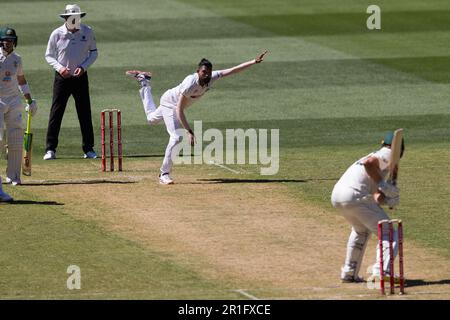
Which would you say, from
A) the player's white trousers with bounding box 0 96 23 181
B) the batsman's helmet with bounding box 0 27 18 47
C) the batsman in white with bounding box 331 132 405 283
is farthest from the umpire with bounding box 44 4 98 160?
the batsman in white with bounding box 331 132 405 283

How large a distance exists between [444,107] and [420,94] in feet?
4.19

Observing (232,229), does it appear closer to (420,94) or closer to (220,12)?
Result: (420,94)

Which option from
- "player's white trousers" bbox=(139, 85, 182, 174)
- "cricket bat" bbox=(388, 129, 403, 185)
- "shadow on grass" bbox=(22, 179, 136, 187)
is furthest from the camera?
"shadow on grass" bbox=(22, 179, 136, 187)

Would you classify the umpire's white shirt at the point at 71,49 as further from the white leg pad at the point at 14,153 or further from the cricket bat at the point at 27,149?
the white leg pad at the point at 14,153

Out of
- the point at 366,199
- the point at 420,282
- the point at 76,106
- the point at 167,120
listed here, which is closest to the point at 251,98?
the point at 76,106

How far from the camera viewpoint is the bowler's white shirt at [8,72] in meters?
18.7

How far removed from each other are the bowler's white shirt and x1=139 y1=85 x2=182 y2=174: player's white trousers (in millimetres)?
2420

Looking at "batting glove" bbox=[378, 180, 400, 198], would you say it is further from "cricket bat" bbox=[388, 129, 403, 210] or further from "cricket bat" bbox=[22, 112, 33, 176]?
"cricket bat" bbox=[22, 112, 33, 176]

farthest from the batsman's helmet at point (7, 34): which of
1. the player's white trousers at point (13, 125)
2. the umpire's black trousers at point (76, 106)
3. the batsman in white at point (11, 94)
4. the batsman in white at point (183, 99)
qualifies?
the umpire's black trousers at point (76, 106)

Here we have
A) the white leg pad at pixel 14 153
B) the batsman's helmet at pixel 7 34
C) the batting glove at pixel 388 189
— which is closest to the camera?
the batting glove at pixel 388 189

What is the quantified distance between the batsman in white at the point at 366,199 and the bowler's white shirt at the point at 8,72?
20.4ft

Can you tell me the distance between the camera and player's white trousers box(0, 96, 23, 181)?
18.8 meters

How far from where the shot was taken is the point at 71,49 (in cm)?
2211

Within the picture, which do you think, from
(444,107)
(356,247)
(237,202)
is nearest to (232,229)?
(237,202)
